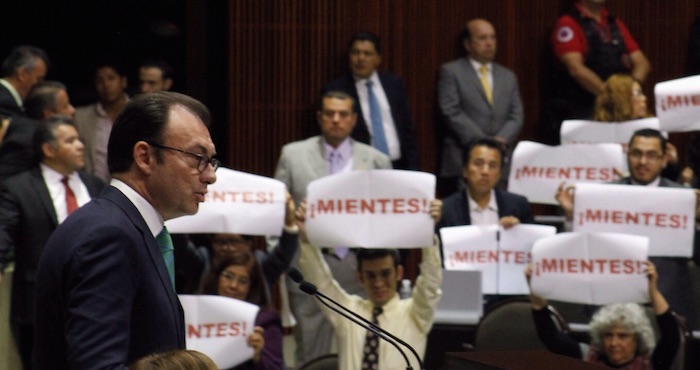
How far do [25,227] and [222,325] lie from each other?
1.20 m

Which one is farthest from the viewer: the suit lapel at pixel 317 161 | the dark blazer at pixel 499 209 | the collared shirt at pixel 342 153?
the collared shirt at pixel 342 153

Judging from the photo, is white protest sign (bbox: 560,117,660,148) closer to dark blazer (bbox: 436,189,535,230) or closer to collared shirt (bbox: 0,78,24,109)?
dark blazer (bbox: 436,189,535,230)

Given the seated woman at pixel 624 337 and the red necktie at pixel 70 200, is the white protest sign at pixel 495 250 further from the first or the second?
the red necktie at pixel 70 200

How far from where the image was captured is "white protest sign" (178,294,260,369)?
585cm

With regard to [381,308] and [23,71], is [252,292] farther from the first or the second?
[23,71]

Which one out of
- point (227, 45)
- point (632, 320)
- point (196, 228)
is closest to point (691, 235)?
point (632, 320)

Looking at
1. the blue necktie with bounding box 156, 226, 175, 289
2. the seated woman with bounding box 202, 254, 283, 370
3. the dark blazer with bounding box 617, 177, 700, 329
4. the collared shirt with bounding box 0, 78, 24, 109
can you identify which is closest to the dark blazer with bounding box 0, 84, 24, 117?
the collared shirt with bounding box 0, 78, 24, 109

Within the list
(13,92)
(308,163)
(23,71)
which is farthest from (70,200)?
(23,71)

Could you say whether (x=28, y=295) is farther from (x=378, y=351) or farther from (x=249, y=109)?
(x=249, y=109)

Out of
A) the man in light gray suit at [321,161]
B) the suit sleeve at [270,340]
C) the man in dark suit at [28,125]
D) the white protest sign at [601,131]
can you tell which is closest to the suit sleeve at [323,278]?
the suit sleeve at [270,340]

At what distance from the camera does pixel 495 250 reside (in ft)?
21.8

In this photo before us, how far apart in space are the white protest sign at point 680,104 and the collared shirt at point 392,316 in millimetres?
1564

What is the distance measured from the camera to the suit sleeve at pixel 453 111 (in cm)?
881

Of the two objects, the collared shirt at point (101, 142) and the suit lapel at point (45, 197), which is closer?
the suit lapel at point (45, 197)
